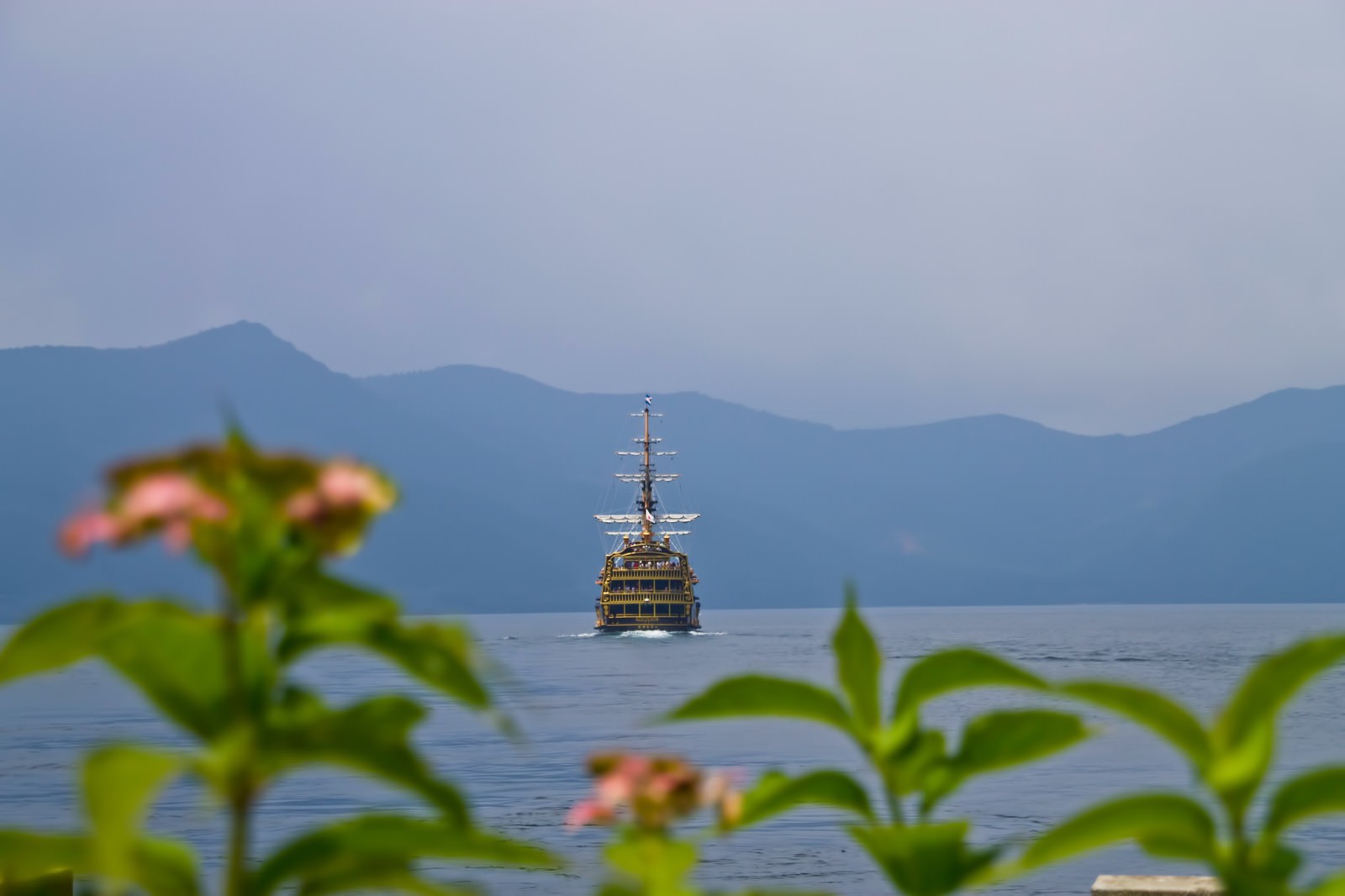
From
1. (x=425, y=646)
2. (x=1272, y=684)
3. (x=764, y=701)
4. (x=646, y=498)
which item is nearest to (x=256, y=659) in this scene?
(x=425, y=646)

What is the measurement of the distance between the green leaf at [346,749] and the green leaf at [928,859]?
0.45 meters

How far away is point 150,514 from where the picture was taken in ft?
3.35

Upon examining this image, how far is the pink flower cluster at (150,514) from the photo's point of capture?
1027 mm

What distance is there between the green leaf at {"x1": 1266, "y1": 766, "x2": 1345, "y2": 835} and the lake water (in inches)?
6.2

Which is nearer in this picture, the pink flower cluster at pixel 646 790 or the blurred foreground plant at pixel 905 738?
the pink flower cluster at pixel 646 790

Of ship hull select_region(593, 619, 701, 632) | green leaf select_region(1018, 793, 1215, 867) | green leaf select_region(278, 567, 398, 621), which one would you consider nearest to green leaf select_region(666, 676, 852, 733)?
green leaf select_region(1018, 793, 1215, 867)

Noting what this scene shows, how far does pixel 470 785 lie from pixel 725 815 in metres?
32.4

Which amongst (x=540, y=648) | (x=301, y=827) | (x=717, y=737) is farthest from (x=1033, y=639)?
(x=301, y=827)

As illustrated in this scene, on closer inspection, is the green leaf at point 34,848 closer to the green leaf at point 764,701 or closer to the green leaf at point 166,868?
the green leaf at point 166,868

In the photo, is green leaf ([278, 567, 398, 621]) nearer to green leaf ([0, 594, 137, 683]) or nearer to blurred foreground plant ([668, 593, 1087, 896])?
green leaf ([0, 594, 137, 683])

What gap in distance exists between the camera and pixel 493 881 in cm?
2167

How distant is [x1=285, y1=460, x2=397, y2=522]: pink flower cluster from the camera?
107 centimetres

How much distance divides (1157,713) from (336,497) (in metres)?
0.68

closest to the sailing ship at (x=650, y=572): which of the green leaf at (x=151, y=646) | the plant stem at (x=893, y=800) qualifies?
the plant stem at (x=893, y=800)
